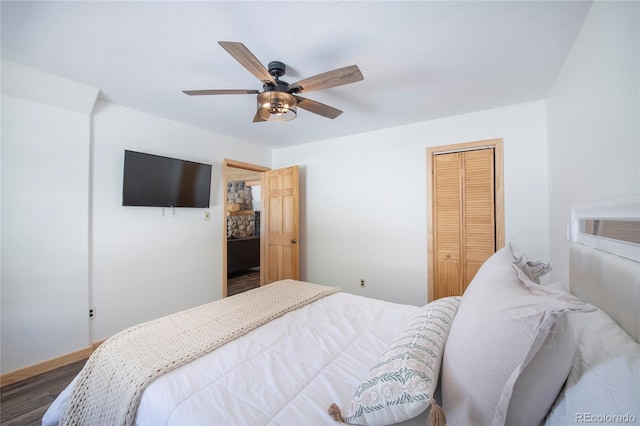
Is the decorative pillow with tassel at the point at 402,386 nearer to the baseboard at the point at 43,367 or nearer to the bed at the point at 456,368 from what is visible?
the bed at the point at 456,368

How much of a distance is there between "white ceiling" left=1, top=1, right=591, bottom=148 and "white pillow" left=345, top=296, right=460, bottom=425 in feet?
5.51

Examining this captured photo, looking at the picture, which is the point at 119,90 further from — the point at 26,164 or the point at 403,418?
the point at 403,418

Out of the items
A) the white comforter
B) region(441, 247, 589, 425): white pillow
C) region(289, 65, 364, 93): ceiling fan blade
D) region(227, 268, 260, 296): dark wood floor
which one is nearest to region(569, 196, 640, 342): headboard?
region(441, 247, 589, 425): white pillow

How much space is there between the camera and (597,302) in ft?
3.48

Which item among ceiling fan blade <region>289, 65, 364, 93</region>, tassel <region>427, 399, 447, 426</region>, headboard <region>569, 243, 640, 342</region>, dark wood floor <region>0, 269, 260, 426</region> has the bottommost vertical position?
dark wood floor <region>0, 269, 260, 426</region>

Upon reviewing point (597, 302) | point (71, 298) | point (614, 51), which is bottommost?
point (71, 298)

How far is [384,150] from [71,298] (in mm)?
3664

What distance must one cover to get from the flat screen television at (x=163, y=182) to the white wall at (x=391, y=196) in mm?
1468

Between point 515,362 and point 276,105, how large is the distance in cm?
177

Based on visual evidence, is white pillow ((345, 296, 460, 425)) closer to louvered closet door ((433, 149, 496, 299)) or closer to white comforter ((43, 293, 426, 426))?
white comforter ((43, 293, 426, 426))

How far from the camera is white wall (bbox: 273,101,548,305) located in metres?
2.54

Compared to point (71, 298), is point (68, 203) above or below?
above

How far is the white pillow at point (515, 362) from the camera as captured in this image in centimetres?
64

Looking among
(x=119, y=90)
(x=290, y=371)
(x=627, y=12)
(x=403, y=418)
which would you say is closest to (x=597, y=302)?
(x=403, y=418)
